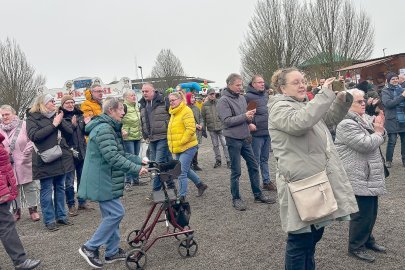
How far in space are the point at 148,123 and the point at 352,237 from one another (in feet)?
13.9

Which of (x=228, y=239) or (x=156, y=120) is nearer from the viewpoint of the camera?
(x=228, y=239)

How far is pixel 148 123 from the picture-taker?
713 cm

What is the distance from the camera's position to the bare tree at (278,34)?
23891 millimetres

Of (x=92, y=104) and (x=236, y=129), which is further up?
(x=92, y=104)

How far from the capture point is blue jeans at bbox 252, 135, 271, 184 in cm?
680

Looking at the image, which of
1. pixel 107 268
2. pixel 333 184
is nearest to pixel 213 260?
pixel 107 268

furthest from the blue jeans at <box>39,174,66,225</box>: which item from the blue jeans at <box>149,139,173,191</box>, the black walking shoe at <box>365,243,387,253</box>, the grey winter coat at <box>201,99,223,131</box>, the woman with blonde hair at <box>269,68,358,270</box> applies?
the grey winter coat at <box>201,99,223,131</box>

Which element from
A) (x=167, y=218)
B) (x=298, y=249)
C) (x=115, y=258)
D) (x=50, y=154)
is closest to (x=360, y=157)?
(x=298, y=249)

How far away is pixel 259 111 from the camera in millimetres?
6945

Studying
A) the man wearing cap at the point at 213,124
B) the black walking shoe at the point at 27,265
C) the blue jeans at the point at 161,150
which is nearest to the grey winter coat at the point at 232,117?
the blue jeans at the point at 161,150

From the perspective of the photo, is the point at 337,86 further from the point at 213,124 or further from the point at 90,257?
the point at 213,124

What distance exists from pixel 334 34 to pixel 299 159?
21.9m

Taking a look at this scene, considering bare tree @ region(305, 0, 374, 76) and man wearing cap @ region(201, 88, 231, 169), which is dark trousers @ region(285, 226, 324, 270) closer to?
man wearing cap @ region(201, 88, 231, 169)

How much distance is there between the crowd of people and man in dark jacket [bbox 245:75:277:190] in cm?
2
